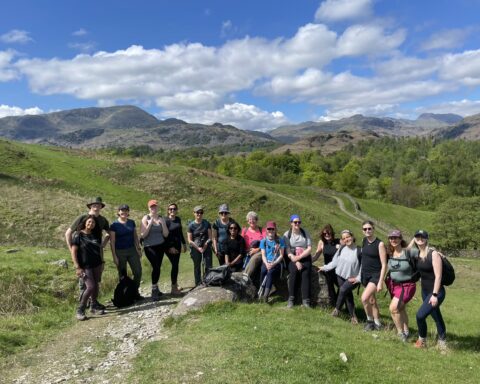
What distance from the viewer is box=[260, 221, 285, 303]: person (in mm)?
13344

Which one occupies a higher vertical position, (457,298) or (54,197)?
(54,197)

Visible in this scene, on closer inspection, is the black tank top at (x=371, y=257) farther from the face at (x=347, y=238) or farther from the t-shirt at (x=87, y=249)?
the t-shirt at (x=87, y=249)

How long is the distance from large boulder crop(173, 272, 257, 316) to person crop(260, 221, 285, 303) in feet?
1.79

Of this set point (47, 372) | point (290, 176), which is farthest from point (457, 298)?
point (290, 176)

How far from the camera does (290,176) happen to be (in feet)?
436

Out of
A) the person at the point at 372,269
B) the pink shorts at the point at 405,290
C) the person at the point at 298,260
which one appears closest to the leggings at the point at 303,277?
the person at the point at 298,260

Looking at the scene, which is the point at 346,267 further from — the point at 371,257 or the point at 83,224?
the point at 83,224

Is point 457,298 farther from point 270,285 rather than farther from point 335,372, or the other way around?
point 335,372

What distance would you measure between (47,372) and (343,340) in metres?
6.63

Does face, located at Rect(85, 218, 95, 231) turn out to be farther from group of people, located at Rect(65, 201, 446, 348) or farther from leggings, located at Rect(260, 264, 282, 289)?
leggings, located at Rect(260, 264, 282, 289)

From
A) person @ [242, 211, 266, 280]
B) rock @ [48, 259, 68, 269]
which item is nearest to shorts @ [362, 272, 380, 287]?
person @ [242, 211, 266, 280]

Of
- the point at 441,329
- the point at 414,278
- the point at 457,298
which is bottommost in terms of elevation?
the point at 457,298

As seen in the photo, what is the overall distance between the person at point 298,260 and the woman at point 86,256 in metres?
5.81

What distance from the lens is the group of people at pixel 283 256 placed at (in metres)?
10.9
